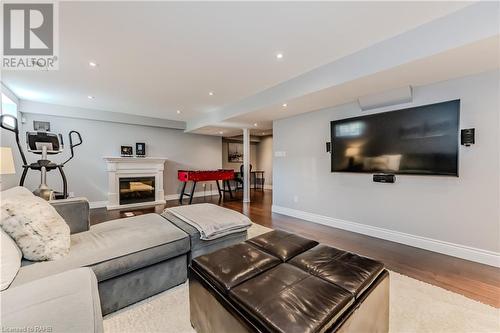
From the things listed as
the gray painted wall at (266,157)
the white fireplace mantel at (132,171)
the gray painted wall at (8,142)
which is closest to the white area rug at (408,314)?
the gray painted wall at (8,142)

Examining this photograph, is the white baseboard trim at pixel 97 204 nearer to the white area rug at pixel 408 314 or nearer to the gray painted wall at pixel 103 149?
the gray painted wall at pixel 103 149

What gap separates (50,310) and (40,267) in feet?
2.08

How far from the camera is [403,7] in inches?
68.4

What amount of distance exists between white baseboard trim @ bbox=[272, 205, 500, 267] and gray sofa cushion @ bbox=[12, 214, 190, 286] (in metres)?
2.75

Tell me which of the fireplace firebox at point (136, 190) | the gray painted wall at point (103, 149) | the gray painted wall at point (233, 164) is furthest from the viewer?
the gray painted wall at point (233, 164)

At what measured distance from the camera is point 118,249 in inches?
64.4

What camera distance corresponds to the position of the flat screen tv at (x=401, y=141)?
2.50 meters

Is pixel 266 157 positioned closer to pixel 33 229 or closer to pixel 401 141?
pixel 401 141

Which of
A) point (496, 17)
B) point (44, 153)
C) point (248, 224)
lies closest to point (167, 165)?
point (44, 153)

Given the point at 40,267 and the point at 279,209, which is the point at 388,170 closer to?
the point at 279,209

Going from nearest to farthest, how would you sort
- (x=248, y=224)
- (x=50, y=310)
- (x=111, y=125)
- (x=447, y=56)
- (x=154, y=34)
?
(x=50, y=310) → (x=447, y=56) → (x=154, y=34) → (x=248, y=224) → (x=111, y=125)

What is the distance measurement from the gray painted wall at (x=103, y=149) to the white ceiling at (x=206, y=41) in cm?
144

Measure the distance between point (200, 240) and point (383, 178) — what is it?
2.75 m

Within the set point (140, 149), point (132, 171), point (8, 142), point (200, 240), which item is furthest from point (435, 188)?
point (8, 142)
